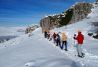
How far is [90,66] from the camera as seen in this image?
14156 mm

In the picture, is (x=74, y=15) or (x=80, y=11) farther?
(x=74, y=15)

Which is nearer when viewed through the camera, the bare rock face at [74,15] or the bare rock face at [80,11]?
the bare rock face at [80,11]

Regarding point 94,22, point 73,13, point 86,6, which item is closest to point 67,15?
point 73,13

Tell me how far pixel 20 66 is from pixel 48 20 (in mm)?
65872

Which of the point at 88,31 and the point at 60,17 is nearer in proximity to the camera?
the point at 88,31

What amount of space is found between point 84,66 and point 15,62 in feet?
13.2

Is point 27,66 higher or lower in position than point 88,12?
lower

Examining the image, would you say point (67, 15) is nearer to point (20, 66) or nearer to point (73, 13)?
point (73, 13)

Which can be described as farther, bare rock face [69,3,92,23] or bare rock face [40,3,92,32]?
bare rock face [40,3,92,32]

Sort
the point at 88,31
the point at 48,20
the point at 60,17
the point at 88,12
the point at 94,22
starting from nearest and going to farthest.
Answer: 1. the point at 88,31
2. the point at 94,22
3. the point at 88,12
4. the point at 60,17
5. the point at 48,20

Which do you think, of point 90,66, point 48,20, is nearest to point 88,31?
point 90,66

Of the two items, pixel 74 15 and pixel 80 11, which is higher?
pixel 80 11

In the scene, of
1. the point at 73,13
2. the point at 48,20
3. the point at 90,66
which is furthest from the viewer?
the point at 48,20

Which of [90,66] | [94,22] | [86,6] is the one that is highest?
[86,6]
